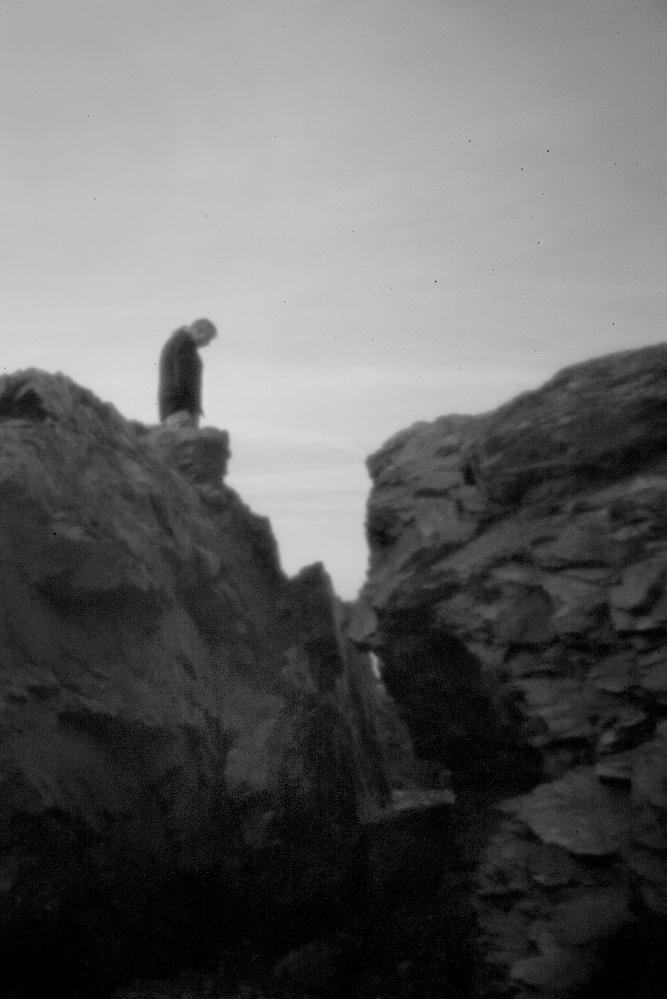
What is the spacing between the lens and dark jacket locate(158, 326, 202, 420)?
16.5 m

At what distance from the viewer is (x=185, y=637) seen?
11.0m

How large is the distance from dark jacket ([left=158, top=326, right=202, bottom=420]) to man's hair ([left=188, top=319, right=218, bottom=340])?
53cm

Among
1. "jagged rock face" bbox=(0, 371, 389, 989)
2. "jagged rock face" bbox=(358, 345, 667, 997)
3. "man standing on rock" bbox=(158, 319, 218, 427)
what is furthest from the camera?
"man standing on rock" bbox=(158, 319, 218, 427)

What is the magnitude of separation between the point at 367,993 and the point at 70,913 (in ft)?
13.0

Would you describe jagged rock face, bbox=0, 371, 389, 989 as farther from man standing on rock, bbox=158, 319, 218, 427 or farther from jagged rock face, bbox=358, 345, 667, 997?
man standing on rock, bbox=158, 319, 218, 427

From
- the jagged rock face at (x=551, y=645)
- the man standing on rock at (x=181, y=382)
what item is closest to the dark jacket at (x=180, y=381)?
the man standing on rock at (x=181, y=382)

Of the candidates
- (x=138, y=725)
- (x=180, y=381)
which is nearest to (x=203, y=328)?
(x=180, y=381)

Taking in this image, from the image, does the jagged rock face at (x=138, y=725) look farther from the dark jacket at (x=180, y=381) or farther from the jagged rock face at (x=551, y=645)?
the dark jacket at (x=180, y=381)

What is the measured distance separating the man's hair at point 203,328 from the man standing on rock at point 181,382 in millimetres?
321

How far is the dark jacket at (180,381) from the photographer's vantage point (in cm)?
1653

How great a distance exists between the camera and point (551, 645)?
425 inches

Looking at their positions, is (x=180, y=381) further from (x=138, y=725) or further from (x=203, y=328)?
(x=138, y=725)

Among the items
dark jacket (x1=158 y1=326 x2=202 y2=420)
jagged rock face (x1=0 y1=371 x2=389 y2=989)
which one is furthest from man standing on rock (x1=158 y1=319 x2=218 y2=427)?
jagged rock face (x1=0 y1=371 x2=389 y2=989)

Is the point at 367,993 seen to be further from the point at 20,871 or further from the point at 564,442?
the point at 564,442
